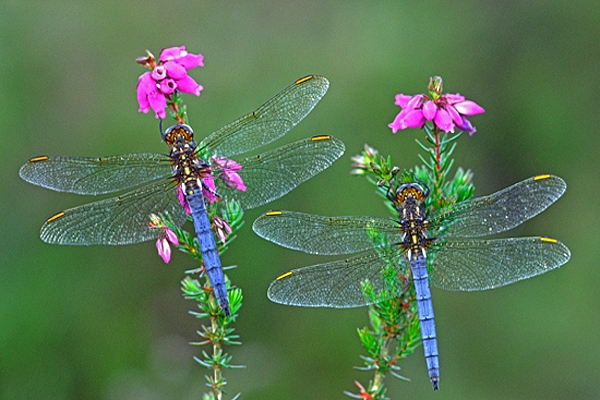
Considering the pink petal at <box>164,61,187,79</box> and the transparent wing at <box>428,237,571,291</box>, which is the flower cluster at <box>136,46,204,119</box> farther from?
the transparent wing at <box>428,237,571,291</box>

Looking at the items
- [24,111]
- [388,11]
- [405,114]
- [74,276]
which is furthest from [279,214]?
[388,11]

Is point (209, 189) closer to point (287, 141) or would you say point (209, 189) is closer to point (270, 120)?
point (270, 120)

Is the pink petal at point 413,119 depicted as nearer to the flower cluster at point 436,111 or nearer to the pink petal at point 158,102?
the flower cluster at point 436,111

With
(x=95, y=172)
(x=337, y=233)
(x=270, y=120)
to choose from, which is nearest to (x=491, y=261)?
(x=337, y=233)

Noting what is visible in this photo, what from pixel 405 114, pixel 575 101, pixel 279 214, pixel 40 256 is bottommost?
pixel 279 214

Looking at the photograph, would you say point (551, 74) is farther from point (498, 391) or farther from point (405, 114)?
point (405, 114)

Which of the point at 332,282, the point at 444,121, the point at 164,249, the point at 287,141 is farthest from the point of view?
the point at 287,141

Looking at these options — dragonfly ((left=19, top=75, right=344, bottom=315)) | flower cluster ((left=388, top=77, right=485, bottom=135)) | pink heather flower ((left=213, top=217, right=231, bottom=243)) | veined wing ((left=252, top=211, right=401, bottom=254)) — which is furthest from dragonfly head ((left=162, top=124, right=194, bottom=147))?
flower cluster ((left=388, top=77, right=485, bottom=135))
